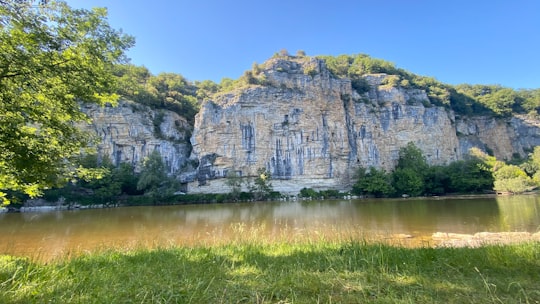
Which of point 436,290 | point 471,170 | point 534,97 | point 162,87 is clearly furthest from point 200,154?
point 534,97

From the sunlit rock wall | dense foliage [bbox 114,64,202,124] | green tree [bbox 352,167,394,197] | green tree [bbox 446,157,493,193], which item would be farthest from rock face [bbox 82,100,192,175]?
green tree [bbox 446,157,493,193]

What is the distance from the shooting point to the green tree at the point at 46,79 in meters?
3.85

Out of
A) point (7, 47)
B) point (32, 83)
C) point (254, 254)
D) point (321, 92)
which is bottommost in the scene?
point (254, 254)

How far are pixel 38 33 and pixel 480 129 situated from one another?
93.0m

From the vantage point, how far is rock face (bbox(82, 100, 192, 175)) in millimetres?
51531

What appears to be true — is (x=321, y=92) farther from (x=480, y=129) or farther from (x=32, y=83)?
(x=32, y=83)

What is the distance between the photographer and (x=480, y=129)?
74750 millimetres

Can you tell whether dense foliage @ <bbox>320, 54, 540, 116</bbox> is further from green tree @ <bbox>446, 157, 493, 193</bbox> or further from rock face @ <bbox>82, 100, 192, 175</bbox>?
rock face @ <bbox>82, 100, 192, 175</bbox>

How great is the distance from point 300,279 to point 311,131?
55.5 m

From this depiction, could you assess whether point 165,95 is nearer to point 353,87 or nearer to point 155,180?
point 155,180

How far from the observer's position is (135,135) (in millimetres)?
53625

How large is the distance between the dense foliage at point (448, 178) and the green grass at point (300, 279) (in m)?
49.0

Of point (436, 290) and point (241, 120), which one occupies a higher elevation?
point (241, 120)

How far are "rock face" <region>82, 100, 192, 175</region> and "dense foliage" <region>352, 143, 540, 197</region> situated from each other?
120ft
